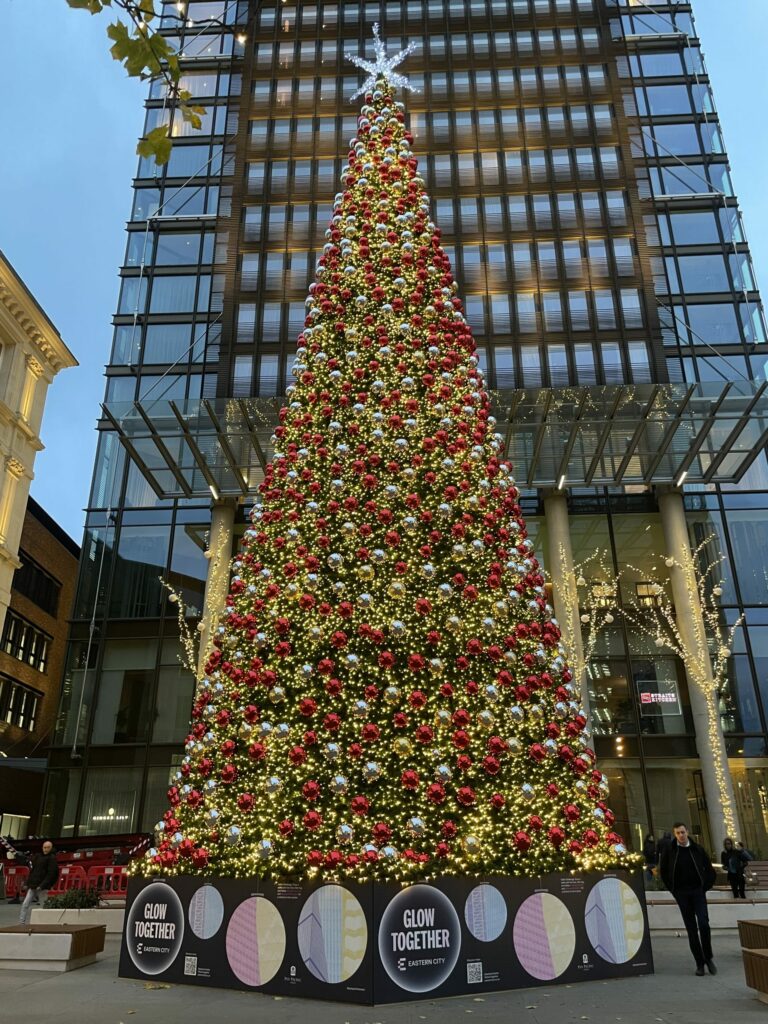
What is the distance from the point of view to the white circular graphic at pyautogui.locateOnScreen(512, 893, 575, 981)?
7.93 m

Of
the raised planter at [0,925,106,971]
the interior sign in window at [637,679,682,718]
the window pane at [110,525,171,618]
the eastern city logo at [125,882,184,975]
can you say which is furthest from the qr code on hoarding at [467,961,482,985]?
the window pane at [110,525,171,618]

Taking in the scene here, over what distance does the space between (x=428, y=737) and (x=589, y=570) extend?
62.7 feet

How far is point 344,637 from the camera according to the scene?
27.9 ft

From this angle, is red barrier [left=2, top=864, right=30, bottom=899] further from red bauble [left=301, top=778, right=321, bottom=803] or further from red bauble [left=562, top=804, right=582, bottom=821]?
red bauble [left=562, top=804, right=582, bottom=821]

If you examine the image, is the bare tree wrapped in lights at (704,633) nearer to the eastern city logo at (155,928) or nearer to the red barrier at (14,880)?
the eastern city logo at (155,928)

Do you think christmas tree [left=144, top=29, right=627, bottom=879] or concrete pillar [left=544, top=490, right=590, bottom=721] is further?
concrete pillar [left=544, top=490, right=590, bottom=721]

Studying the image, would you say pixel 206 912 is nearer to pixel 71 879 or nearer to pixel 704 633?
pixel 71 879

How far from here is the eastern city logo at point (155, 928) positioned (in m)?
8.47

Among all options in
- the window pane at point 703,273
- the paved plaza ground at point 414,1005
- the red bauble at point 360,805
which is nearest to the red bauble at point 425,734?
the red bauble at point 360,805

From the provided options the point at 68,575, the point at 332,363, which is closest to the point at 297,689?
the point at 332,363

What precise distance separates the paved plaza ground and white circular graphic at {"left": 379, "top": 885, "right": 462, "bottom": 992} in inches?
9.2

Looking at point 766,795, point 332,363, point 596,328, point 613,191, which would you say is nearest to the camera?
point 332,363

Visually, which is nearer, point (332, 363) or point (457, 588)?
point (457, 588)

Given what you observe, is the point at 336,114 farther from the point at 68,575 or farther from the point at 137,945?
the point at 137,945
